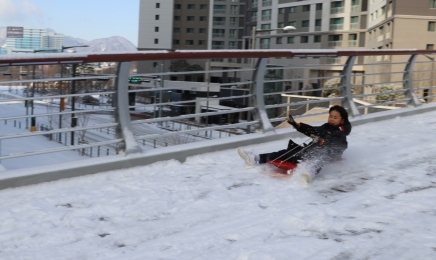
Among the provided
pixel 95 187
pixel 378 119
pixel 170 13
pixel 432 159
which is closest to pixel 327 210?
pixel 95 187

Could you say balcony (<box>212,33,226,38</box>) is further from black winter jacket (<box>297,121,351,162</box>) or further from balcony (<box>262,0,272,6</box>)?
black winter jacket (<box>297,121,351,162</box>)

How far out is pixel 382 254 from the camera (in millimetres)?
3527

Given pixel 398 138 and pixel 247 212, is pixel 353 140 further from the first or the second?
pixel 247 212

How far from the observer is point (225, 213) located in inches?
172

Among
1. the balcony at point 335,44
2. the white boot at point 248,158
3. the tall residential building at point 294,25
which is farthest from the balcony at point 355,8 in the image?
the white boot at point 248,158

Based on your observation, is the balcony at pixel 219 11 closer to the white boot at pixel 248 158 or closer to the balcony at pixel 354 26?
the balcony at pixel 354 26

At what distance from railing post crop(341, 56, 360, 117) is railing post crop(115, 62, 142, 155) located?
402 cm

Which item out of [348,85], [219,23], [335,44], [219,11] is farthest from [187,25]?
[348,85]

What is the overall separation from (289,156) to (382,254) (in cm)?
230

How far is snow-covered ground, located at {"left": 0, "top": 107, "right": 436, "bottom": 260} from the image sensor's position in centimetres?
362

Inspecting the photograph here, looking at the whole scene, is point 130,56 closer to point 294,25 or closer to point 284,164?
point 284,164

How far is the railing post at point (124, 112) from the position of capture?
18.2ft

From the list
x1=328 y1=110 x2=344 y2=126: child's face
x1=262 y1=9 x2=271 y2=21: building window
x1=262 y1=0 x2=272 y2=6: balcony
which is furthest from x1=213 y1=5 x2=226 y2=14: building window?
x1=328 y1=110 x2=344 y2=126: child's face

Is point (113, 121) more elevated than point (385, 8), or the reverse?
point (385, 8)
